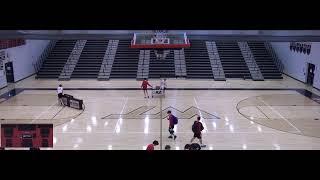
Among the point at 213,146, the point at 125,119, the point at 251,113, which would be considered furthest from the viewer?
the point at 251,113

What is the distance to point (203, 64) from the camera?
27406mm

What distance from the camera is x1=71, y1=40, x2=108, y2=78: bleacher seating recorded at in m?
26.2

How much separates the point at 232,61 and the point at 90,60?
1165 centimetres

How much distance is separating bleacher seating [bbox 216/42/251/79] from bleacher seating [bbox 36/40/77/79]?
12989 mm

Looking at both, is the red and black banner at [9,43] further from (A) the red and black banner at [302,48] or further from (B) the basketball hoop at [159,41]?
(A) the red and black banner at [302,48]

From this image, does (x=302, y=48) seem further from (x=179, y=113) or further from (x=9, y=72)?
(x=9, y=72)

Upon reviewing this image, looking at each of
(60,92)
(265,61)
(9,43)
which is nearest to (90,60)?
(9,43)

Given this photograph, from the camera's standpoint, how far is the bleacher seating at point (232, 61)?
26109mm

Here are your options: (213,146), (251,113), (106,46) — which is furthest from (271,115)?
(106,46)
